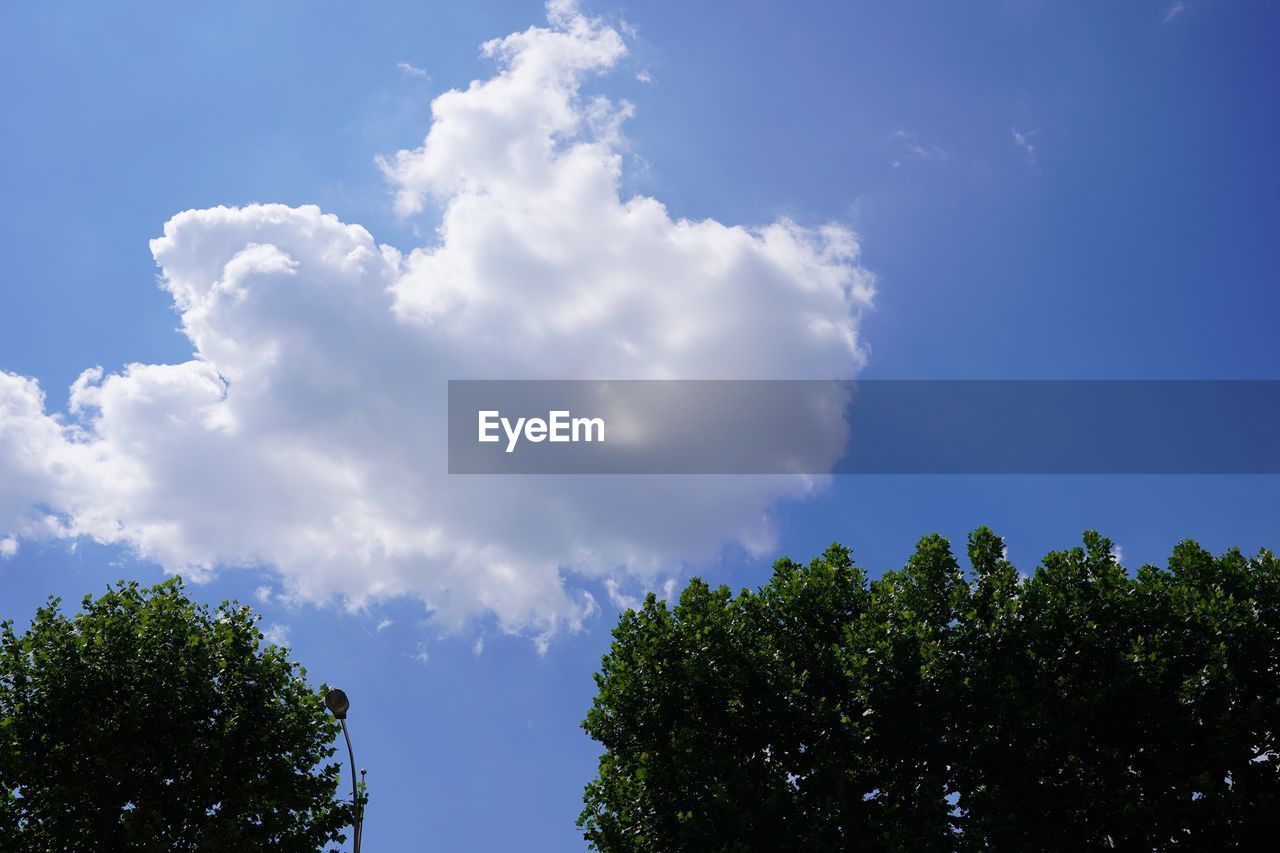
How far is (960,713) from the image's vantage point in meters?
25.2

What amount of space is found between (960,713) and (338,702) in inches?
685

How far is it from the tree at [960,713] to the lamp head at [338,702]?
24.4 ft

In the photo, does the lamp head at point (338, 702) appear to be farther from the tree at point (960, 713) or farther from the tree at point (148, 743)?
the tree at point (960, 713)

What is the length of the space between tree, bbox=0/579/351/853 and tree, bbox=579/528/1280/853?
31.3 ft

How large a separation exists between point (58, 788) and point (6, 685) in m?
4.34

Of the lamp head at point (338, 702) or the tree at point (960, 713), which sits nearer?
the tree at point (960, 713)

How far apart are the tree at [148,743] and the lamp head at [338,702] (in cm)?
436

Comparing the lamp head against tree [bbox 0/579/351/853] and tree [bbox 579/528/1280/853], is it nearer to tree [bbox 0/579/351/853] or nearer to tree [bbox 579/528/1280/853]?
tree [bbox 0/579/351/853]

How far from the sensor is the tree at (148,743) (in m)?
25.5

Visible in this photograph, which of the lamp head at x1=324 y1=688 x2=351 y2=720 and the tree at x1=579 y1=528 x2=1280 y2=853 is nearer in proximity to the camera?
the tree at x1=579 y1=528 x2=1280 y2=853

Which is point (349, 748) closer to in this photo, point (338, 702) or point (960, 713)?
point (338, 702)

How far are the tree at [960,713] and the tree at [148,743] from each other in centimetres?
954

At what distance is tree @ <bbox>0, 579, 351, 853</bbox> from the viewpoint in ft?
83.7

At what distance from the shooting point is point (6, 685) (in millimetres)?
27172
